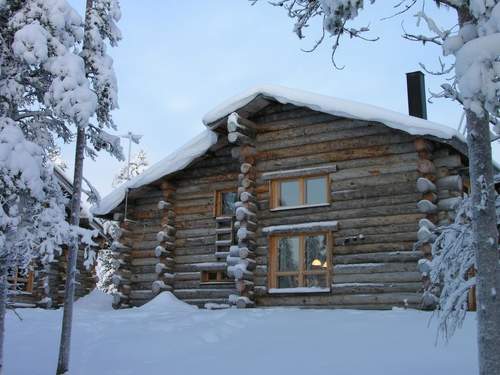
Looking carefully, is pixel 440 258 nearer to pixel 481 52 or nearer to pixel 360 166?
pixel 481 52

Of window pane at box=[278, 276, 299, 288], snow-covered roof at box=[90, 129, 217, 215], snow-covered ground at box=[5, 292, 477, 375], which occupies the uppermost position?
snow-covered roof at box=[90, 129, 217, 215]

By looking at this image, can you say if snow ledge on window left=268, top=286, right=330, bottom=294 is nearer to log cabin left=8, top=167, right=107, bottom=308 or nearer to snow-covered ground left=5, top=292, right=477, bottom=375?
snow-covered ground left=5, top=292, right=477, bottom=375

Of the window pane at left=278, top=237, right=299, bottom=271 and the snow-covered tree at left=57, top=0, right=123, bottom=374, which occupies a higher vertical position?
the snow-covered tree at left=57, top=0, right=123, bottom=374

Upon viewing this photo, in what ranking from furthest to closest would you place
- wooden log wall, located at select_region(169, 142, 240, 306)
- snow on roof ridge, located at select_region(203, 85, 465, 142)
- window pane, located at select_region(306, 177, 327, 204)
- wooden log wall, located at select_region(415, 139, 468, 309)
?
wooden log wall, located at select_region(169, 142, 240, 306) < window pane, located at select_region(306, 177, 327, 204) < snow on roof ridge, located at select_region(203, 85, 465, 142) < wooden log wall, located at select_region(415, 139, 468, 309)

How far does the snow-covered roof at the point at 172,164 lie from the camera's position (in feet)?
65.5

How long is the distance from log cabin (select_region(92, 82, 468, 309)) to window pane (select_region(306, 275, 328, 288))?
1.2 inches

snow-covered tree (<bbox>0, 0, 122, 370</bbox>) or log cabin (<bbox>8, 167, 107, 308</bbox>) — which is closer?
snow-covered tree (<bbox>0, 0, 122, 370</bbox>)

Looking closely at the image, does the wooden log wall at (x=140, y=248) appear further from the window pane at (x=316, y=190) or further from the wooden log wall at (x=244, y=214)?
the window pane at (x=316, y=190)

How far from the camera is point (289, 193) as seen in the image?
18.6m

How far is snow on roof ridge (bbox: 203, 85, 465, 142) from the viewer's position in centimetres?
1587

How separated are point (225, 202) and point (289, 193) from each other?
2.71 meters

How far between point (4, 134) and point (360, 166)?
9.17m

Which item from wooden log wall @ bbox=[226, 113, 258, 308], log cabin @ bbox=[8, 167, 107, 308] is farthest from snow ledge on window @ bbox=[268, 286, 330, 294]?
log cabin @ bbox=[8, 167, 107, 308]

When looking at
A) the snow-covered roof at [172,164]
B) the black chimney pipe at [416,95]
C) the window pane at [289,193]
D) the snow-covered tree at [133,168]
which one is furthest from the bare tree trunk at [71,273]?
the snow-covered tree at [133,168]
